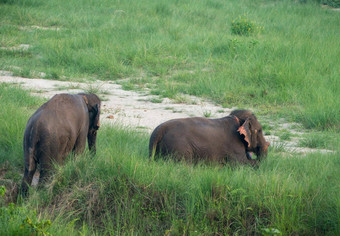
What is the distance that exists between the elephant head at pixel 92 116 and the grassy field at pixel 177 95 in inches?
13.9

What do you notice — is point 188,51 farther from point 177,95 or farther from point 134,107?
point 134,107

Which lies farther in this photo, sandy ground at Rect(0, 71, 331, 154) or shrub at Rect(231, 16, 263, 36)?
shrub at Rect(231, 16, 263, 36)

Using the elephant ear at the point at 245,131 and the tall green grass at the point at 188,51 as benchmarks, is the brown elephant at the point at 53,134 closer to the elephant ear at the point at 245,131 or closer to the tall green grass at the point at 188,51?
the elephant ear at the point at 245,131

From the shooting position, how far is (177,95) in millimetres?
9594

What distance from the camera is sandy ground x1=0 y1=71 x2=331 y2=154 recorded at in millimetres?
7846

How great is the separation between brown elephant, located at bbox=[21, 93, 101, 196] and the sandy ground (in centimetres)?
168

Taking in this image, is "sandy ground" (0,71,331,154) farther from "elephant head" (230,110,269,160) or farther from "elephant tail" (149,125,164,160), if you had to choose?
"elephant tail" (149,125,164,160)

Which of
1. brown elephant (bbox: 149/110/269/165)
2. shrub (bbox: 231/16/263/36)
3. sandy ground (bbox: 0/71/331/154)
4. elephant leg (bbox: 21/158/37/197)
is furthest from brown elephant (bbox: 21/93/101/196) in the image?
shrub (bbox: 231/16/263/36)

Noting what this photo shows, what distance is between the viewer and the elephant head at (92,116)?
6.09 meters

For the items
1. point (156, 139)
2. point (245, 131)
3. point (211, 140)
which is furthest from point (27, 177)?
point (245, 131)

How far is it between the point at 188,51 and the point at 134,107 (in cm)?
364

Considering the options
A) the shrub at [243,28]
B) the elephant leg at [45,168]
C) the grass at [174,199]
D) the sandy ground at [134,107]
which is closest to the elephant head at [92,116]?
the grass at [174,199]

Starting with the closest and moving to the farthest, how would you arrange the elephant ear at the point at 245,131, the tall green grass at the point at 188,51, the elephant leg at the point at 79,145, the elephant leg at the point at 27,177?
the elephant leg at the point at 27,177 → the elephant leg at the point at 79,145 → the elephant ear at the point at 245,131 → the tall green grass at the point at 188,51

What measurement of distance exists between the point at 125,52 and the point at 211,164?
6.28m
